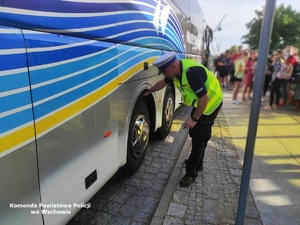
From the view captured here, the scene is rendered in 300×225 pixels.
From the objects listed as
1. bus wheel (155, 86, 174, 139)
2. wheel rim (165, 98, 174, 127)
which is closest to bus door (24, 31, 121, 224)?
bus wheel (155, 86, 174, 139)

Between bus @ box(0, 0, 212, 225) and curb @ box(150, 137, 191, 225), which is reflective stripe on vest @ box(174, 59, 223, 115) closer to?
bus @ box(0, 0, 212, 225)

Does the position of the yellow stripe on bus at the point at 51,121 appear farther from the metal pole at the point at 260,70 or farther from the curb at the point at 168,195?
the curb at the point at 168,195

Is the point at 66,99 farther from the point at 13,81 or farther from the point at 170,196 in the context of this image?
the point at 170,196

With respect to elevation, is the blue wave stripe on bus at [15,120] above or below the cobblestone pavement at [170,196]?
above

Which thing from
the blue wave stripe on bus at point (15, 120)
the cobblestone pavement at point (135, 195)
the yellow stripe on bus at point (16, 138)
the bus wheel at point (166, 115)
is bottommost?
the cobblestone pavement at point (135, 195)

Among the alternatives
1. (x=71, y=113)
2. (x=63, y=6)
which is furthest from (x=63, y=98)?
(x=63, y=6)

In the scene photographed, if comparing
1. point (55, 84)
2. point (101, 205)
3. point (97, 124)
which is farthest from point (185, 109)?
point (55, 84)

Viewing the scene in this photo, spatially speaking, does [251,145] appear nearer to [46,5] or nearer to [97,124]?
[97,124]

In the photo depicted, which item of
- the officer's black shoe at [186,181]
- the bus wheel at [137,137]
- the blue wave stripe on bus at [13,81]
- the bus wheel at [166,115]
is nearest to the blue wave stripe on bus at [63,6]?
the blue wave stripe on bus at [13,81]

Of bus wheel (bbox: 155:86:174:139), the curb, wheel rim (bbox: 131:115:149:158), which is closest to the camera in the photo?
the curb

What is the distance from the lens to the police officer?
2.79 m

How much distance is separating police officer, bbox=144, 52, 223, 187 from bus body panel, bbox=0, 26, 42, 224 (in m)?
1.60

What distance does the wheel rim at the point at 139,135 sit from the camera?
339 cm

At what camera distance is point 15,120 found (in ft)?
4.65
